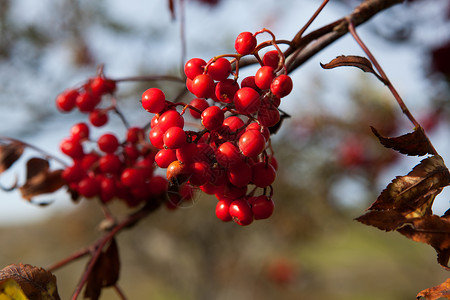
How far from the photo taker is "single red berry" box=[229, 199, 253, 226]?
61 cm

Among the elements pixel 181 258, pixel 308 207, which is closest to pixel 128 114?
pixel 308 207

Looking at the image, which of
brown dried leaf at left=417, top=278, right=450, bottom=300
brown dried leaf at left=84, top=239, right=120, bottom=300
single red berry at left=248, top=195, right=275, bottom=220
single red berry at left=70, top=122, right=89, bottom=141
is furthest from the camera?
single red berry at left=70, top=122, right=89, bottom=141

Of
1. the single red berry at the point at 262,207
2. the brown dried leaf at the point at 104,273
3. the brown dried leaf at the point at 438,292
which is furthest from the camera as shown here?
the brown dried leaf at the point at 104,273

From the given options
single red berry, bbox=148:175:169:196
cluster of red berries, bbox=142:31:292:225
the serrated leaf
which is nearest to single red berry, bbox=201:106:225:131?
cluster of red berries, bbox=142:31:292:225

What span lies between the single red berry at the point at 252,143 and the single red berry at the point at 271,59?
0.41 ft

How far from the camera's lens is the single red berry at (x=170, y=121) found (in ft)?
1.82

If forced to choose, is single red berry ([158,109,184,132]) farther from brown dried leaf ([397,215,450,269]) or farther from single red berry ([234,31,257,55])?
brown dried leaf ([397,215,450,269])

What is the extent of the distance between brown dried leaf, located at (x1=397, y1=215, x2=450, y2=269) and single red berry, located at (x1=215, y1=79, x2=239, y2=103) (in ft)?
1.05

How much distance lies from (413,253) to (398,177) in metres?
5.94

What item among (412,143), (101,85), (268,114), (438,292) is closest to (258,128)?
(268,114)

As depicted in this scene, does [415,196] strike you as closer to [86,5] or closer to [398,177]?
[398,177]

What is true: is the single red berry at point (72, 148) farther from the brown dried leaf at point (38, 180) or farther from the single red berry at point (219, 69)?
the single red berry at point (219, 69)

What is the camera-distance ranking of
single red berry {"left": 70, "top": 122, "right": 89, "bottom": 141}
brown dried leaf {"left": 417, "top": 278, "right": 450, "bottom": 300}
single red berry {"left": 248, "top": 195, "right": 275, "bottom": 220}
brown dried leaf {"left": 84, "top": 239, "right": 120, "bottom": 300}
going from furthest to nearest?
single red berry {"left": 70, "top": 122, "right": 89, "bottom": 141}, brown dried leaf {"left": 84, "top": 239, "right": 120, "bottom": 300}, single red berry {"left": 248, "top": 195, "right": 275, "bottom": 220}, brown dried leaf {"left": 417, "top": 278, "right": 450, "bottom": 300}

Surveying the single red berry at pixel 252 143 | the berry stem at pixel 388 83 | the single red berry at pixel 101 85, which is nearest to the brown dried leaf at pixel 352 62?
the berry stem at pixel 388 83
